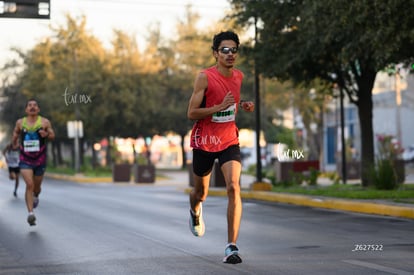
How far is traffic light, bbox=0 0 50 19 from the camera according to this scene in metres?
19.5

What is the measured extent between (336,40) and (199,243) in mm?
11725

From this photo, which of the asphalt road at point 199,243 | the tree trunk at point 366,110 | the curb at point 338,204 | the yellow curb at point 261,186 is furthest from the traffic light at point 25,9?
the tree trunk at point 366,110

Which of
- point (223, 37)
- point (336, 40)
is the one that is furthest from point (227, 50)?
point (336, 40)

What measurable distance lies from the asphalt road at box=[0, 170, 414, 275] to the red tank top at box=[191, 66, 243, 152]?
1.14 m

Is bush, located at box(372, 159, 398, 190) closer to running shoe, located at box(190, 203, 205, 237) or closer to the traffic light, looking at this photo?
the traffic light

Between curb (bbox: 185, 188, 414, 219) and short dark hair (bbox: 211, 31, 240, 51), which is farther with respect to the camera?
curb (bbox: 185, 188, 414, 219)

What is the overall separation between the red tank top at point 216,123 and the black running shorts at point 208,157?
5 centimetres

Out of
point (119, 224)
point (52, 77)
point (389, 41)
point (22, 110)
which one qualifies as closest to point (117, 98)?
point (52, 77)

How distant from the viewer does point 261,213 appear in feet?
54.3

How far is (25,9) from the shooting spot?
1966 cm

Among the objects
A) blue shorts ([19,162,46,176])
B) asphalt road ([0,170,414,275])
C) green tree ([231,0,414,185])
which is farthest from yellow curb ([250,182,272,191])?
blue shorts ([19,162,46,176])

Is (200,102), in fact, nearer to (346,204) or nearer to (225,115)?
(225,115)

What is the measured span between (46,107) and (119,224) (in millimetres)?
44304

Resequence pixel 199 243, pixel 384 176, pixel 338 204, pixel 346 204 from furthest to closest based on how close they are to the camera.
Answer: pixel 384 176 < pixel 338 204 < pixel 346 204 < pixel 199 243
